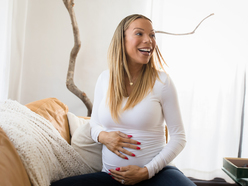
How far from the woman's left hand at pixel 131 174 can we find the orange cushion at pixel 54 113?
0.44 metres

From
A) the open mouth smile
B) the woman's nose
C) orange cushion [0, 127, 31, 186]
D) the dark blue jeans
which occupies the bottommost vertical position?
the dark blue jeans

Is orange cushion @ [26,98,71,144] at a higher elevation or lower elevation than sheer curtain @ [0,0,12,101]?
lower

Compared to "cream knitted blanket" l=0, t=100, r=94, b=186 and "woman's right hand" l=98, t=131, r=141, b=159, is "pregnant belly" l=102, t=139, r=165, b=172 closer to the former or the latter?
"woman's right hand" l=98, t=131, r=141, b=159

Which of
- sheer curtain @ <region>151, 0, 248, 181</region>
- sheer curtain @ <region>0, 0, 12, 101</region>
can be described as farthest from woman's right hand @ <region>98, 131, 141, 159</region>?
sheer curtain @ <region>151, 0, 248, 181</region>

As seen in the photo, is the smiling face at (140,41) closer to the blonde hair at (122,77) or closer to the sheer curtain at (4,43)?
the blonde hair at (122,77)

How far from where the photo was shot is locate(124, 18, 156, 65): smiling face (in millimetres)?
1132

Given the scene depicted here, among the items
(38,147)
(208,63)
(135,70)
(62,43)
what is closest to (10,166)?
(38,147)

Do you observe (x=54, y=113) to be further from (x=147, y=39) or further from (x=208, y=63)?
(x=208, y=63)

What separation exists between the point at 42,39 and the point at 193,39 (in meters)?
1.48

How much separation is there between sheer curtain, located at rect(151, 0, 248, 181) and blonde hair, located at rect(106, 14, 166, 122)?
1.22m

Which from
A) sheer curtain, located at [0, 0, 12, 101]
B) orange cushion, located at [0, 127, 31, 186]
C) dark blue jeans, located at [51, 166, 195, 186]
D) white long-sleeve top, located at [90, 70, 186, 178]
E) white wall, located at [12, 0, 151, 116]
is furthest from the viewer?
white wall, located at [12, 0, 151, 116]

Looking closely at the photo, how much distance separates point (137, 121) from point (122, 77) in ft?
0.86

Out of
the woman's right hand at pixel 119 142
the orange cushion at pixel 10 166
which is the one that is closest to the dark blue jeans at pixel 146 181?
the woman's right hand at pixel 119 142

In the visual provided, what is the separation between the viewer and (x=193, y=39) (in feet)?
7.80
